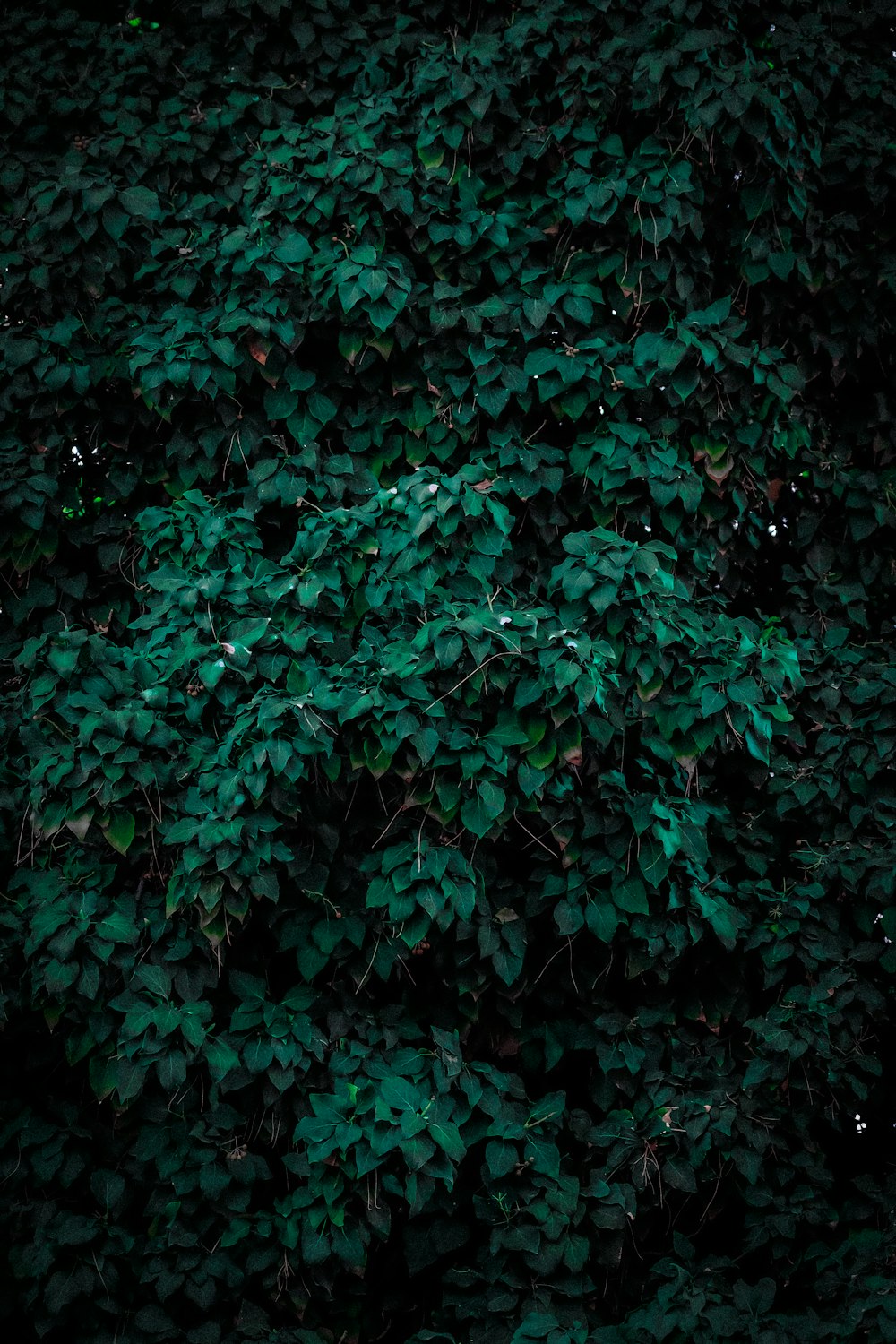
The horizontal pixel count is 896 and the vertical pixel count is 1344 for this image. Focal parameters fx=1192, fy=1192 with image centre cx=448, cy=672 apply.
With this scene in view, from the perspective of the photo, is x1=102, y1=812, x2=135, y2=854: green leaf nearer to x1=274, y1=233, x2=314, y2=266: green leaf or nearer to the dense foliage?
the dense foliage

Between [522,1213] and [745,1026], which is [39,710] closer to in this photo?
[522,1213]

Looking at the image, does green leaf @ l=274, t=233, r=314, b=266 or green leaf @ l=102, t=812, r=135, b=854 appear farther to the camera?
green leaf @ l=274, t=233, r=314, b=266

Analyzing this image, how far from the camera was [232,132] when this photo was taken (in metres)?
4.61

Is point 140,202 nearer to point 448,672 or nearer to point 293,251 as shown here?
point 293,251

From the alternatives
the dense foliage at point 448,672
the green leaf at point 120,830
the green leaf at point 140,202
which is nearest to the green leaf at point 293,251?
the dense foliage at point 448,672

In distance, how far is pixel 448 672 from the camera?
3.56 meters

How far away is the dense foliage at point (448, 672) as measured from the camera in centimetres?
364

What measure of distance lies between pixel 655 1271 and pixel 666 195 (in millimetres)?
3648

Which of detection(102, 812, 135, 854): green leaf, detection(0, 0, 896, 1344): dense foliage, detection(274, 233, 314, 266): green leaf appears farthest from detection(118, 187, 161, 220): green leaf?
detection(102, 812, 135, 854): green leaf

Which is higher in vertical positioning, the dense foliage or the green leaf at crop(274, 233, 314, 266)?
the green leaf at crop(274, 233, 314, 266)

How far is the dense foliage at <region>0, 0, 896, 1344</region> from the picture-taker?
12.0ft

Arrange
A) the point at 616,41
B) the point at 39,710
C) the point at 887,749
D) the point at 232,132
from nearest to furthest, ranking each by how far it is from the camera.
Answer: the point at 39,710 < the point at 887,749 < the point at 616,41 < the point at 232,132

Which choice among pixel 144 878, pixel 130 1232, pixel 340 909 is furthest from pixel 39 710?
pixel 130 1232

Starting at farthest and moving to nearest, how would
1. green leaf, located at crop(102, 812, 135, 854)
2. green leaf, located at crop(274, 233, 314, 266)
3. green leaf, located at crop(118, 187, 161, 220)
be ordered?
green leaf, located at crop(118, 187, 161, 220)
green leaf, located at crop(274, 233, 314, 266)
green leaf, located at crop(102, 812, 135, 854)
